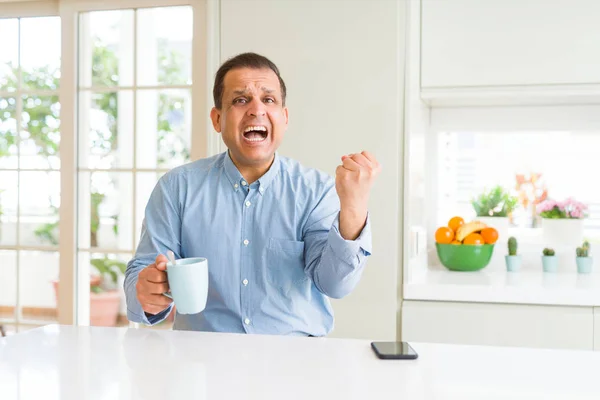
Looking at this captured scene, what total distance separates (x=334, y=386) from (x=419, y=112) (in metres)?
1.93

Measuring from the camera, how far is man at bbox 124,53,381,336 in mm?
1724

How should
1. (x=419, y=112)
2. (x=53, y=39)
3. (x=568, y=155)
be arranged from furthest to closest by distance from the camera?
1. (x=53, y=39)
2. (x=568, y=155)
3. (x=419, y=112)

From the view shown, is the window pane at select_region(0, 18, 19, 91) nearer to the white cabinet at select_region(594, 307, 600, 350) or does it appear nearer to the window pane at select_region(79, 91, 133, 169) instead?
the window pane at select_region(79, 91, 133, 169)

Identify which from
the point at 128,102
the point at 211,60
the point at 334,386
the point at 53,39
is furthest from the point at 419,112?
the point at 128,102

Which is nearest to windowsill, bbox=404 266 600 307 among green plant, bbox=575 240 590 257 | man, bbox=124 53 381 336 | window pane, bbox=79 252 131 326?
green plant, bbox=575 240 590 257

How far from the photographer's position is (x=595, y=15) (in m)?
2.54

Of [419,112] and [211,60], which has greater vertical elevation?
[211,60]

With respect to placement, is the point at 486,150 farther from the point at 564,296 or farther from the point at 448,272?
the point at 564,296

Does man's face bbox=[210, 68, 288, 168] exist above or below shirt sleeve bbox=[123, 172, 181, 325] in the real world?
above

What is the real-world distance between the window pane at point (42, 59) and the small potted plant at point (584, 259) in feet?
14.7

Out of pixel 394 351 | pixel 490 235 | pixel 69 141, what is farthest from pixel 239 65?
pixel 490 235

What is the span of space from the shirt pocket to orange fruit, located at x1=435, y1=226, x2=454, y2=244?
129 centimetres

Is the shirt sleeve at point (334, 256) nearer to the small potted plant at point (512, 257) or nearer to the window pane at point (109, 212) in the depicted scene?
the small potted plant at point (512, 257)

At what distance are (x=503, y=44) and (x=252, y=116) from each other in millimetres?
1339
